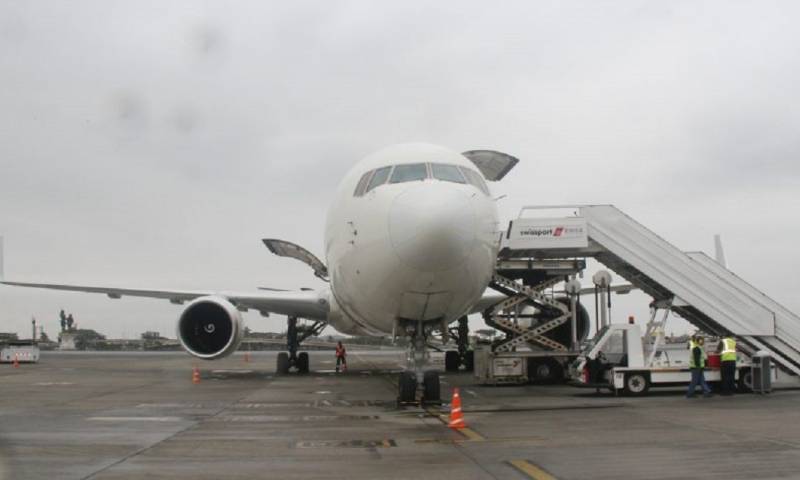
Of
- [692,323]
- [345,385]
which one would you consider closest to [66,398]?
[345,385]

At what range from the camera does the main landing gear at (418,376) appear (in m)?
12.5

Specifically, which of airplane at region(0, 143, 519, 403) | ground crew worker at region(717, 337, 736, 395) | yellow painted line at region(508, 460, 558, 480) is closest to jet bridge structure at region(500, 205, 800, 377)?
ground crew worker at region(717, 337, 736, 395)

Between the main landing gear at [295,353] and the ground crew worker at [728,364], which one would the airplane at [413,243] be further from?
the main landing gear at [295,353]

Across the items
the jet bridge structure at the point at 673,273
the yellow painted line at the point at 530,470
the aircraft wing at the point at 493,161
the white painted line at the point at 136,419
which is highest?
the aircraft wing at the point at 493,161

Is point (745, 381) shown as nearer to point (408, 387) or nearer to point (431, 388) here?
point (431, 388)

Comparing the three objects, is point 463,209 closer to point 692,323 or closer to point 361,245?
point 361,245

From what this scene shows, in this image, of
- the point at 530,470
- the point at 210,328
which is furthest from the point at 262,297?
the point at 530,470

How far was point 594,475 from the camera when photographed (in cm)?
659

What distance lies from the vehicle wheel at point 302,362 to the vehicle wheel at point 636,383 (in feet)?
37.5

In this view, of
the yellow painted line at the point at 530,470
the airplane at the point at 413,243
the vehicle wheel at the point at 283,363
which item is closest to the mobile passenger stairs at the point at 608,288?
the airplane at the point at 413,243

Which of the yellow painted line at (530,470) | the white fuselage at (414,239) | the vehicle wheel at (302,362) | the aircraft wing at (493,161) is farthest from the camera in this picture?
the vehicle wheel at (302,362)

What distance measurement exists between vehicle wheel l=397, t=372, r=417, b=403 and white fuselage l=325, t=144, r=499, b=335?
863mm

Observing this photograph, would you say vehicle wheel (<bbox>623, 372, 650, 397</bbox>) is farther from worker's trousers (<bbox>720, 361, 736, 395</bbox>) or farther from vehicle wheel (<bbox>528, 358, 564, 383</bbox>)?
vehicle wheel (<bbox>528, 358, 564, 383</bbox>)

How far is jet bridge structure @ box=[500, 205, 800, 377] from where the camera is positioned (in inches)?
629
